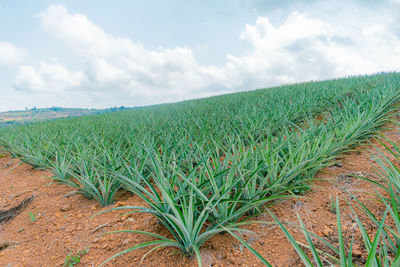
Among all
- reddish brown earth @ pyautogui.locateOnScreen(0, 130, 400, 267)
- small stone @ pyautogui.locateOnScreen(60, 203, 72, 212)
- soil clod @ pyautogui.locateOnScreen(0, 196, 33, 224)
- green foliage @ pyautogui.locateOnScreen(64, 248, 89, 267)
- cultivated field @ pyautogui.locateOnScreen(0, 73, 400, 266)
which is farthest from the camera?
soil clod @ pyautogui.locateOnScreen(0, 196, 33, 224)

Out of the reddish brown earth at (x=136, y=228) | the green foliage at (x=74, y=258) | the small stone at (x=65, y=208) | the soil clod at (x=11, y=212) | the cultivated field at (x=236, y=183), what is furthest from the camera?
the soil clod at (x=11, y=212)

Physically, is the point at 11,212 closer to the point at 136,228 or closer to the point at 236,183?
the point at 136,228

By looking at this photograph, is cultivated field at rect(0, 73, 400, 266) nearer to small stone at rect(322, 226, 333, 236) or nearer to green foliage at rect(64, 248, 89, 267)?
small stone at rect(322, 226, 333, 236)

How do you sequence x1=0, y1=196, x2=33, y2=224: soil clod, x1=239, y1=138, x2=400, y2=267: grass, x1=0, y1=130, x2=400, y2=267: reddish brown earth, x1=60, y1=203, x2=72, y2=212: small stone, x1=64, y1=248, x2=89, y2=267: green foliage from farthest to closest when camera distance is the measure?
x1=0, y1=196, x2=33, y2=224: soil clod, x1=60, y1=203, x2=72, y2=212: small stone, x1=64, y1=248, x2=89, y2=267: green foliage, x1=0, y1=130, x2=400, y2=267: reddish brown earth, x1=239, y1=138, x2=400, y2=267: grass

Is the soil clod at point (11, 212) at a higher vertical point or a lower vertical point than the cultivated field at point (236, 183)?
lower

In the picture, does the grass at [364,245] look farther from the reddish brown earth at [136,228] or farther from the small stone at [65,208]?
the small stone at [65,208]

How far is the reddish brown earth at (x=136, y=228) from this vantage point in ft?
3.87

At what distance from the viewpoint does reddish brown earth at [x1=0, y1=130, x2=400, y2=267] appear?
1180mm

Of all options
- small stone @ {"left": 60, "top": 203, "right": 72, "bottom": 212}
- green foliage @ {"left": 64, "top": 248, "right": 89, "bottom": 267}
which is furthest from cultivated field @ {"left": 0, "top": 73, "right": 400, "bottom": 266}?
green foliage @ {"left": 64, "top": 248, "right": 89, "bottom": 267}

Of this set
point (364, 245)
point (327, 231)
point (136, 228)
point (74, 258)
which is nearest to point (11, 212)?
point (74, 258)

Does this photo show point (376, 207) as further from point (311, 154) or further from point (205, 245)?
point (205, 245)

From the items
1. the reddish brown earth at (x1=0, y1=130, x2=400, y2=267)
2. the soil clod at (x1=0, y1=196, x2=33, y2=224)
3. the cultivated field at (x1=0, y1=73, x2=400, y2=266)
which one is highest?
the cultivated field at (x1=0, y1=73, x2=400, y2=266)

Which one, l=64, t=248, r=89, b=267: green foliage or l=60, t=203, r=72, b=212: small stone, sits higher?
l=60, t=203, r=72, b=212: small stone

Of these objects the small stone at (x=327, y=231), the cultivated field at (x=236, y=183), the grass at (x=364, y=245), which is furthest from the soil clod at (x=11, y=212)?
the small stone at (x=327, y=231)
